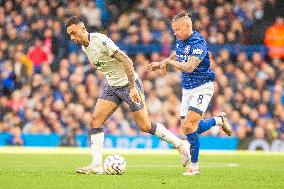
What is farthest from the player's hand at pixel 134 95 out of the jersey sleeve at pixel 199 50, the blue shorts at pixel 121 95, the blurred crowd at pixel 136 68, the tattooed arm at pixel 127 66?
the blurred crowd at pixel 136 68

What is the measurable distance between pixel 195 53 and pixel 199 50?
0.08m

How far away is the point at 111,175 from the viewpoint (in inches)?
482

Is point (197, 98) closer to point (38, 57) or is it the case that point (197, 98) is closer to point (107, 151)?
point (107, 151)

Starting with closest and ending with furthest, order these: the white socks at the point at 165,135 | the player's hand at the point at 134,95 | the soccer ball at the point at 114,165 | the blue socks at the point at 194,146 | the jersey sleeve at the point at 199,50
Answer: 1. the player's hand at the point at 134,95
2. the jersey sleeve at the point at 199,50
3. the soccer ball at the point at 114,165
4. the blue socks at the point at 194,146
5. the white socks at the point at 165,135

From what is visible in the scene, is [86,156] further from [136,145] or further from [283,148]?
[283,148]

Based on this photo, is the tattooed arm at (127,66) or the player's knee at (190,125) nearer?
the tattooed arm at (127,66)

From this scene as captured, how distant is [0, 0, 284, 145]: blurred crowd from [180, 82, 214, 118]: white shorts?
8819 mm

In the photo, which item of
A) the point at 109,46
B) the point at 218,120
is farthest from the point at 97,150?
the point at 218,120

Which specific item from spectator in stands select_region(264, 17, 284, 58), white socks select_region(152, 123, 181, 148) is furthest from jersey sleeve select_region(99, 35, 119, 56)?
spectator in stands select_region(264, 17, 284, 58)

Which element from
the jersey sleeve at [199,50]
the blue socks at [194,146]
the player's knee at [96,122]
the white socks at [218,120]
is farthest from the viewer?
the white socks at [218,120]

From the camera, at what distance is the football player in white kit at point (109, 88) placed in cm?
1216

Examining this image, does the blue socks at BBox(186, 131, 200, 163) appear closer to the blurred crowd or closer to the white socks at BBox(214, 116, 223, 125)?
the white socks at BBox(214, 116, 223, 125)

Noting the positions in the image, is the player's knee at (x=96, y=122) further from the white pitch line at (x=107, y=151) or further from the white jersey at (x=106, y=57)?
the white pitch line at (x=107, y=151)

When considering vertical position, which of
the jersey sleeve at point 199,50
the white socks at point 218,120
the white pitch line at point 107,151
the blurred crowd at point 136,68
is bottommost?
the white pitch line at point 107,151
